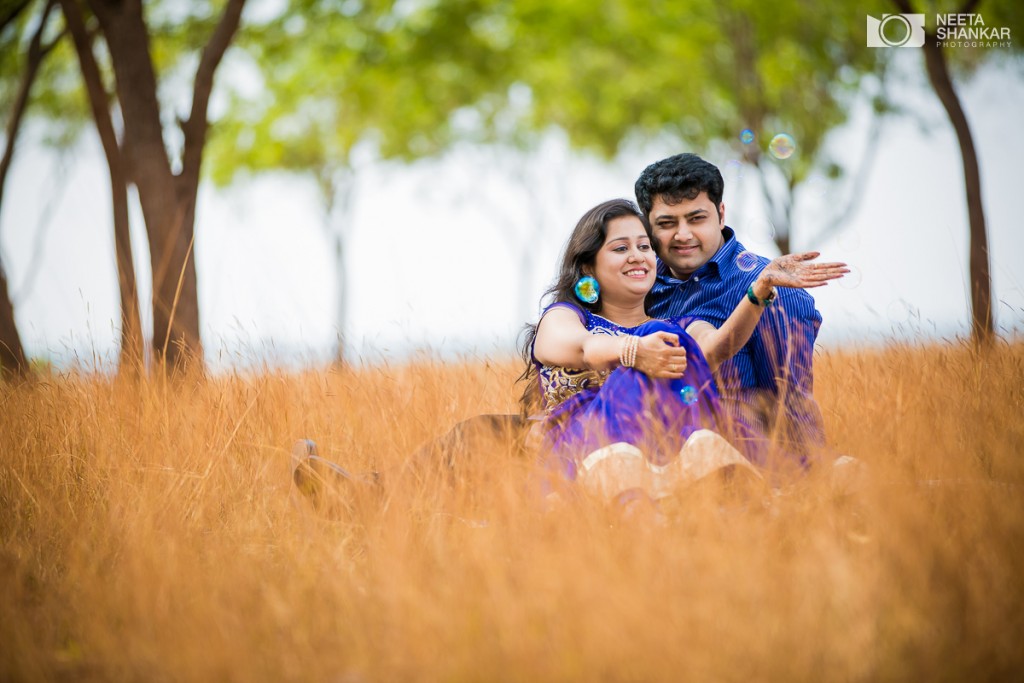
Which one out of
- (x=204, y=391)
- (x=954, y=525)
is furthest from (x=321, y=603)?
(x=204, y=391)

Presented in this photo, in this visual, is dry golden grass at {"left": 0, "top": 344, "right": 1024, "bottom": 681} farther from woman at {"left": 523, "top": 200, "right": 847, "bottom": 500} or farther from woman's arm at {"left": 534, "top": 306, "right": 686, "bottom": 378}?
woman's arm at {"left": 534, "top": 306, "right": 686, "bottom": 378}

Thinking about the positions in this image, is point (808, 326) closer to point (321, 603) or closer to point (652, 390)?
point (652, 390)

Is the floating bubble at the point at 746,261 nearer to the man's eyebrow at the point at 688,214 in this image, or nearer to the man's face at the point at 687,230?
the man's face at the point at 687,230

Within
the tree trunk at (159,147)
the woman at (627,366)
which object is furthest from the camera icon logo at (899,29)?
the tree trunk at (159,147)

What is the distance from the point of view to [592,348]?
11.3 ft

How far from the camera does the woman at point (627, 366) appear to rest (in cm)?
317

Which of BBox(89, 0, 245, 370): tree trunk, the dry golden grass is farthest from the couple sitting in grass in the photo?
BBox(89, 0, 245, 370): tree trunk

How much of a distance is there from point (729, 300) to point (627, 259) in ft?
1.65

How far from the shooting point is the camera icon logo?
7980 mm

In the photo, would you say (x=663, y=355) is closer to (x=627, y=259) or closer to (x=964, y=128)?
(x=627, y=259)

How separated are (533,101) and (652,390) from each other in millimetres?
16640

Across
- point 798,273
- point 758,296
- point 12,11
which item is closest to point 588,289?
point 758,296

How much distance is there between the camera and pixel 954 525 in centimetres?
277

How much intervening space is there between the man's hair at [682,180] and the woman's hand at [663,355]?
3.08 feet
